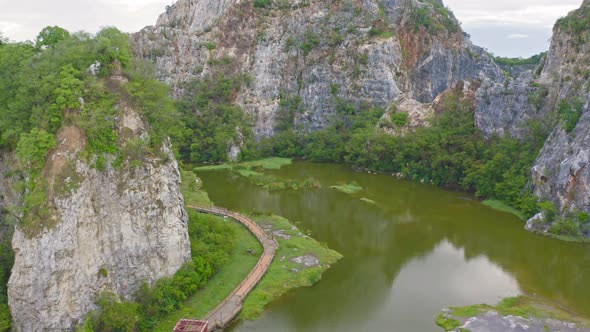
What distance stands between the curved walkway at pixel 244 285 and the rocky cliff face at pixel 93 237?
12.0ft

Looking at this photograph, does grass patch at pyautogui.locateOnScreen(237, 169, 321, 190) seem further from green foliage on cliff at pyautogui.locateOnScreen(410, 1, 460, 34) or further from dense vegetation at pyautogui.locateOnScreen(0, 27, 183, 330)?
green foliage on cliff at pyautogui.locateOnScreen(410, 1, 460, 34)

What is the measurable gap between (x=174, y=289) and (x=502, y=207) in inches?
1371

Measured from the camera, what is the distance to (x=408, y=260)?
3569 centimetres

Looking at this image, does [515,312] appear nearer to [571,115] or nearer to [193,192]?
[571,115]

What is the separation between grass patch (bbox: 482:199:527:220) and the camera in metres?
45.4

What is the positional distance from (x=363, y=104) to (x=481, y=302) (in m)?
54.9

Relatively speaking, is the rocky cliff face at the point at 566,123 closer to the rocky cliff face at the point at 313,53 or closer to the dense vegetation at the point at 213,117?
the rocky cliff face at the point at 313,53

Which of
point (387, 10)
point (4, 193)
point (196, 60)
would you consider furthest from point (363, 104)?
point (4, 193)

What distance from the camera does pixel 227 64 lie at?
85562 millimetres

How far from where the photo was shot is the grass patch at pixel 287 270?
28750 mm

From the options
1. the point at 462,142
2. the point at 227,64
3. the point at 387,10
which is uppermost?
the point at 387,10

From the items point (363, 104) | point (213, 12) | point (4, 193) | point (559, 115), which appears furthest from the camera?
point (213, 12)

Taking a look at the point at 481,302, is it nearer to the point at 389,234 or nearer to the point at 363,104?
the point at 389,234

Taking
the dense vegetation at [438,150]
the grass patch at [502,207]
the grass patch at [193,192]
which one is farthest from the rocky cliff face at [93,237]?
the dense vegetation at [438,150]
